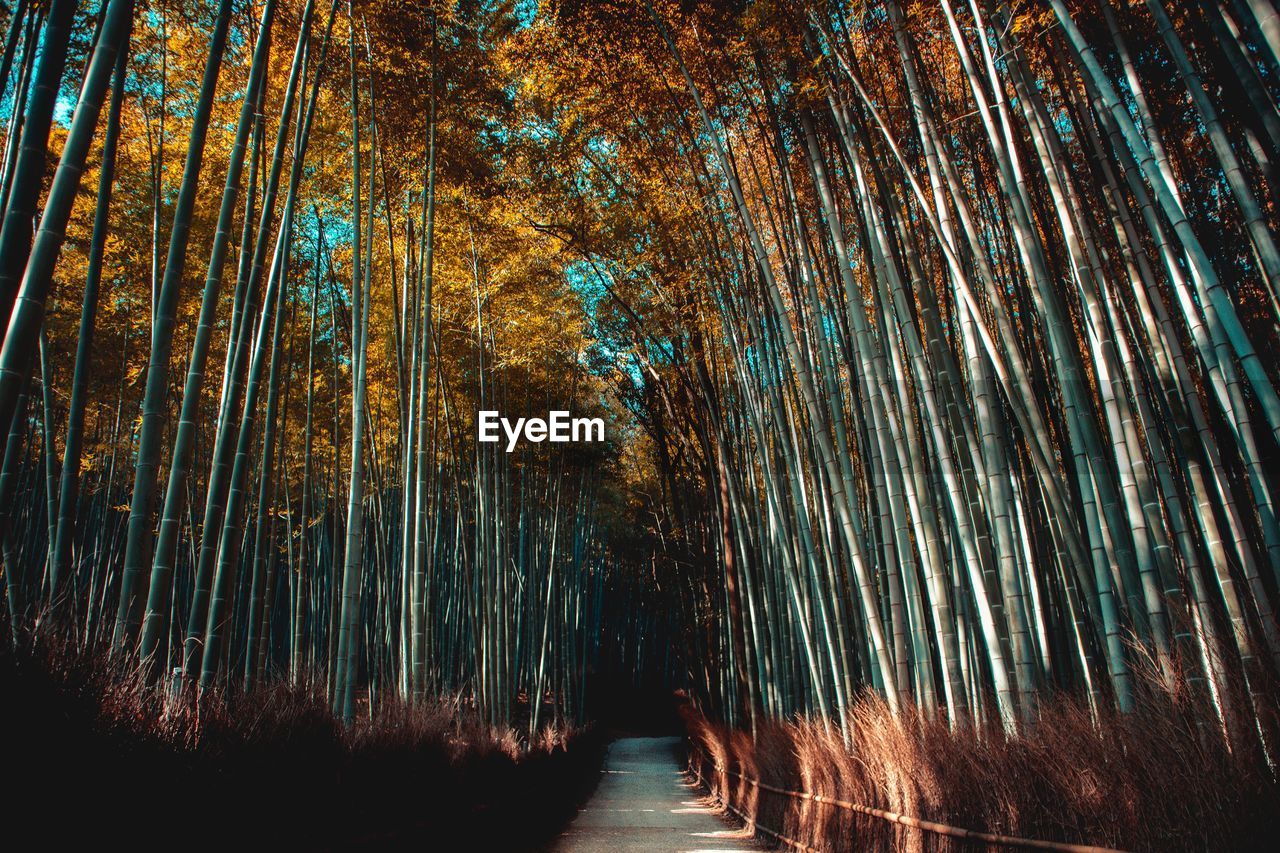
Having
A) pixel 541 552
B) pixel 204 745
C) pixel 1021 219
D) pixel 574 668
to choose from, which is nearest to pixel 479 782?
pixel 204 745

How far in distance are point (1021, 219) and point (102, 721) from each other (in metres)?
2.69

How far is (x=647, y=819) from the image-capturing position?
6168 mm

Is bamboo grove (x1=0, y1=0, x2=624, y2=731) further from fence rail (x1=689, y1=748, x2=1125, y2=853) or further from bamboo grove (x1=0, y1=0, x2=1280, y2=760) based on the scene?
fence rail (x1=689, y1=748, x2=1125, y2=853)

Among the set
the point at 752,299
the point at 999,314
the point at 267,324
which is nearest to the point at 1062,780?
the point at 999,314

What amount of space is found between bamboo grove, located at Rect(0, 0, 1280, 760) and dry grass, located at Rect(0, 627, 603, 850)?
0.73 feet

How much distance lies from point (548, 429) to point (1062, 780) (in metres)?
7.45

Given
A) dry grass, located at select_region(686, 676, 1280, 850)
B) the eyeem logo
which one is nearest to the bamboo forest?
dry grass, located at select_region(686, 676, 1280, 850)

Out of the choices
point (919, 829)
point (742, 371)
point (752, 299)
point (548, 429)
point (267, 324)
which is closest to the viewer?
point (919, 829)

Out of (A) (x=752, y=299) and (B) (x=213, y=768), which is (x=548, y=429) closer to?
(A) (x=752, y=299)

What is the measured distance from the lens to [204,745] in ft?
6.66

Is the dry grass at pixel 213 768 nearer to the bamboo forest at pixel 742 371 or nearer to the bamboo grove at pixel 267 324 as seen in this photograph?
the bamboo forest at pixel 742 371

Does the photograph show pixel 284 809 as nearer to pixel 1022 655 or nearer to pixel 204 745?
pixel 204 745

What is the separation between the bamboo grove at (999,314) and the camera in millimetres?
2215

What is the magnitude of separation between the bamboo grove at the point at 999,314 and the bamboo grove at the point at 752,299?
23 millimetres
